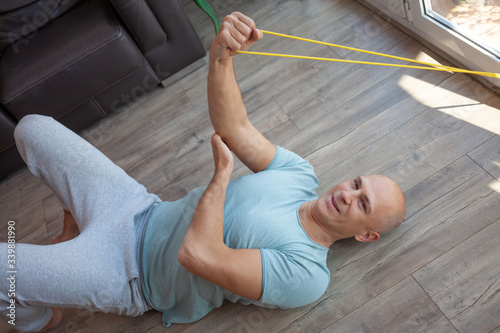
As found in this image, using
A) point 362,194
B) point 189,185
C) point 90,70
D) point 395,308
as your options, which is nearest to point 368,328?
point 395,308

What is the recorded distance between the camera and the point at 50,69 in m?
1.82

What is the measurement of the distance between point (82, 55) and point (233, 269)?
127 cm

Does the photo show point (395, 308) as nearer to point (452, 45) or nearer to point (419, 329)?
point (419, 329)

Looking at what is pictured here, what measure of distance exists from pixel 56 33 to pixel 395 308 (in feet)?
6.14

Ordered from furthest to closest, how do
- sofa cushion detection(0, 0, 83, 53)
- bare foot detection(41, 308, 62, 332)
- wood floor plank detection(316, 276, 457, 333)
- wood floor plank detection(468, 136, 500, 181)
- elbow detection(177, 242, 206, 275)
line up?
sofa cushion detection(0, 0, 83, 53) → wood floor plank detection(468, 136, 500, 181) → bare foot detection(41, 308, 62, 332) → wood floor plank detection(316, 276, 457, 333) → elbow detection(177, 242, 206, 275)

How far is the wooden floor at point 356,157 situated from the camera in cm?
135

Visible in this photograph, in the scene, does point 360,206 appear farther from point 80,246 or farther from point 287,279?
point 80,246

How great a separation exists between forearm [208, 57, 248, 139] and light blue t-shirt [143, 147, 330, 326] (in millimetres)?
174

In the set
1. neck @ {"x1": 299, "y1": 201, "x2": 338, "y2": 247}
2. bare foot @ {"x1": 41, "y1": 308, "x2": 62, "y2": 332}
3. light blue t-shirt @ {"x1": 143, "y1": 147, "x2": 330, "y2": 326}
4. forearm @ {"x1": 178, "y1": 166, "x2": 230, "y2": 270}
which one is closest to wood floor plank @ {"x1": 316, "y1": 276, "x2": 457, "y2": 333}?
light blue t-shirt @ {"x1": 143, "y1": 147, "x2": 330, "y2": 326}

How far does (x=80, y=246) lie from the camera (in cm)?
120

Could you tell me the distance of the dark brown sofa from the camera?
1.83 meters

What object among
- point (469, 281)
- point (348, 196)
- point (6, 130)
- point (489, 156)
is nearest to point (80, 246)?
point (348, 196)

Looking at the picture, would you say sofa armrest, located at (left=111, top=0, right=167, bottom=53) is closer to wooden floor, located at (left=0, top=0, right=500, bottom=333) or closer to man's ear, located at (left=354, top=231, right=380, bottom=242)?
wooden floor, located at (left=0, top=0, right=500, bottom=333)

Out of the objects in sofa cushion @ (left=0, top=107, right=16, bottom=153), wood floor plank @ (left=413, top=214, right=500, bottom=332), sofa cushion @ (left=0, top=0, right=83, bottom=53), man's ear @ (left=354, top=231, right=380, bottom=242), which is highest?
sofa cushion @ (left=0, top=0, right=83, bottom=53)
